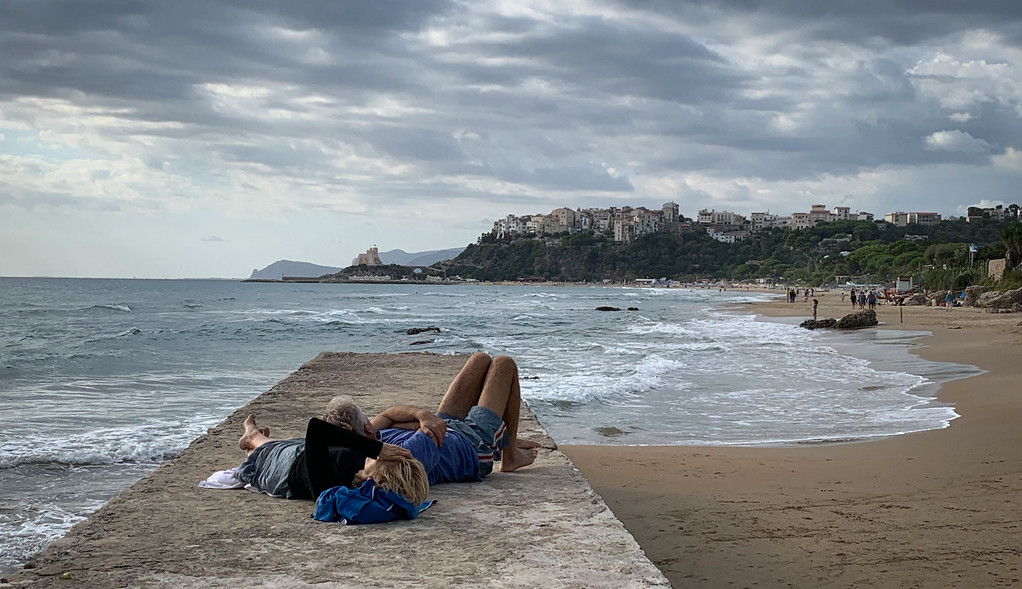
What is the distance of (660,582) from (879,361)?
16198 millimetres

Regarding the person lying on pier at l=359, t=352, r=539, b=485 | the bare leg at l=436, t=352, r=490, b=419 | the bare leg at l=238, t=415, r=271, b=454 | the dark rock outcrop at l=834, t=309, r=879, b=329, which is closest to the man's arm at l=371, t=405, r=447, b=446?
the person lying on pier at l=359, t=352, r=539, b=485

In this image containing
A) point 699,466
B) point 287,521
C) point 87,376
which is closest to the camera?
point 287,521

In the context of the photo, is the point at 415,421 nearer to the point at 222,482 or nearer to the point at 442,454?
the point at 442,454

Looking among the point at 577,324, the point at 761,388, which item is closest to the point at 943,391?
the point at 761,388

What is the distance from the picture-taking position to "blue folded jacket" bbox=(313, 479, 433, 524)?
3969mm

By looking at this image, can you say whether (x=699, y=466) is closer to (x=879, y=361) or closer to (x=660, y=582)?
(x=660, y=582)

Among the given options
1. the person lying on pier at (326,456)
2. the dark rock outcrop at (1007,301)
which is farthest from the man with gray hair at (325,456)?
the dark rock outcrop at (1007,301)

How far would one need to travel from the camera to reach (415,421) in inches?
190

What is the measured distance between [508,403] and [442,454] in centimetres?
69

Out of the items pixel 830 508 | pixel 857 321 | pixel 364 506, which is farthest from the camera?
pixel 857 321

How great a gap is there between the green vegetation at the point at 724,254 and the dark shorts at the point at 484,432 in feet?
358

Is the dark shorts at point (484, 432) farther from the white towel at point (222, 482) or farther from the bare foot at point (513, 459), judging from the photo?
the white towel at point (222, 482)

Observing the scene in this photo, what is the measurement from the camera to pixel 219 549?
355 cm

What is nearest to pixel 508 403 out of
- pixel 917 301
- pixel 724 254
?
pixel 917 301
